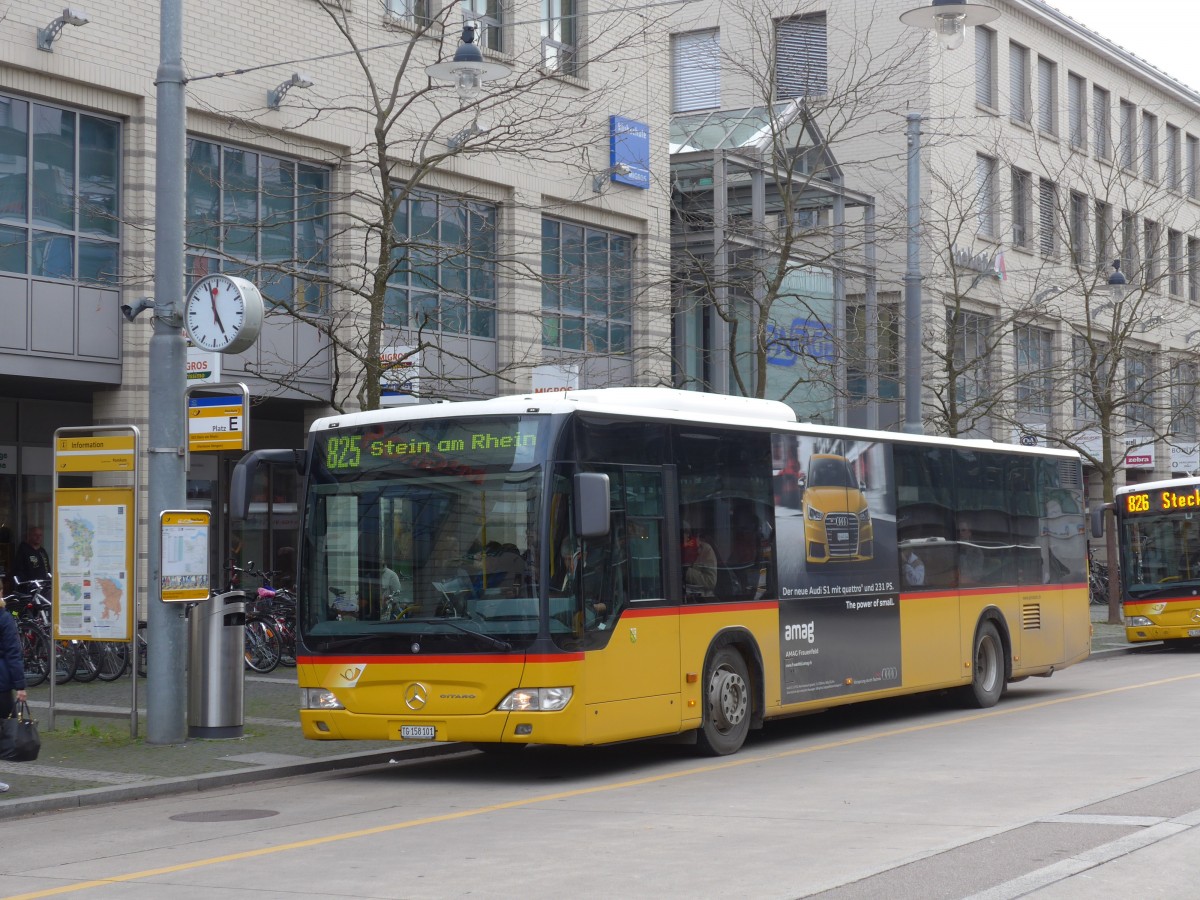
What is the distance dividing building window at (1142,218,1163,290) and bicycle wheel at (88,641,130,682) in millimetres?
22148

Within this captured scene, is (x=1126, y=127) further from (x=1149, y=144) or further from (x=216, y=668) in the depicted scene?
(x=216, y=668)

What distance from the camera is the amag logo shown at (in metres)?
14.7

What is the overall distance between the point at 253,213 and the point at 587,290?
7.17 metres

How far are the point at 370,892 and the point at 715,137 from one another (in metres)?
27.4

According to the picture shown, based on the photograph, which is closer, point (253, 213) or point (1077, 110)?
point (253, 213)

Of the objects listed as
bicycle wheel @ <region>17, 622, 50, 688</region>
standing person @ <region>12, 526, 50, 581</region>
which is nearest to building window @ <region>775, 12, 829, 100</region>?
standing person @ <region>12, 526, 50, 581</region>

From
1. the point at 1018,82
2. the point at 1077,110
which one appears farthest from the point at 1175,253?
the point at 1018,82

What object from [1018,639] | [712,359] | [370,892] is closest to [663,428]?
[370,892]

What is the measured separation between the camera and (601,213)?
30.0m

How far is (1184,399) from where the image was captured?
145 ft

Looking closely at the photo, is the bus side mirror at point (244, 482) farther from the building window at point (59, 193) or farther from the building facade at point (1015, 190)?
the building facade at point (1015, 190)

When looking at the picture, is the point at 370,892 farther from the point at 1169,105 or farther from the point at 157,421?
the point at 1169,105

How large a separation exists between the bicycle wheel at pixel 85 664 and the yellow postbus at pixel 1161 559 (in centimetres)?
1688

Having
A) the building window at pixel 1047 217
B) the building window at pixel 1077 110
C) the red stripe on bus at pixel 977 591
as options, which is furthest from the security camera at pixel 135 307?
the building window at pixel 1077 110
